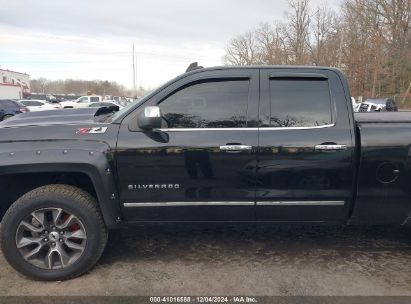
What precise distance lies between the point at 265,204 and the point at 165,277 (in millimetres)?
1107

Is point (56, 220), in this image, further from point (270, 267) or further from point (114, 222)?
point (270, 267)

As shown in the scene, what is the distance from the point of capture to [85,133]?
3.25 meters

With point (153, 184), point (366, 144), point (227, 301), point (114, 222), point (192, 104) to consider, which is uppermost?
point (192, 104)

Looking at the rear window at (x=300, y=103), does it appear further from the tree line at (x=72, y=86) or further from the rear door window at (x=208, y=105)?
the tree line at (x=72, y=86)

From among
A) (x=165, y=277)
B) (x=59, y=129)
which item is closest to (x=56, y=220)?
(x=59, y=129)

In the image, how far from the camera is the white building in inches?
1609

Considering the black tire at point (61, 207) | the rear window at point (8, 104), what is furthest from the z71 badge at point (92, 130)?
the rear window at point (8, 104)

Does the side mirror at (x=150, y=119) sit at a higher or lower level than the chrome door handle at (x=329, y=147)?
higher

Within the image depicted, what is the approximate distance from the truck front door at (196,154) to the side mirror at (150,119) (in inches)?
3.8

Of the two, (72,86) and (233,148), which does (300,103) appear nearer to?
(233,148)

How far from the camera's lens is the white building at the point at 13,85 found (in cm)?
4086

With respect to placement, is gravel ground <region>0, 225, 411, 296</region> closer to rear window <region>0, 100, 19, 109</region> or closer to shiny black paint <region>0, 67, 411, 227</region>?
shiny black paint <region>0, 67, 411, 227</region>

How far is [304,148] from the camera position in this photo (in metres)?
3.22

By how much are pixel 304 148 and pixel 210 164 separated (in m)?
0.82
